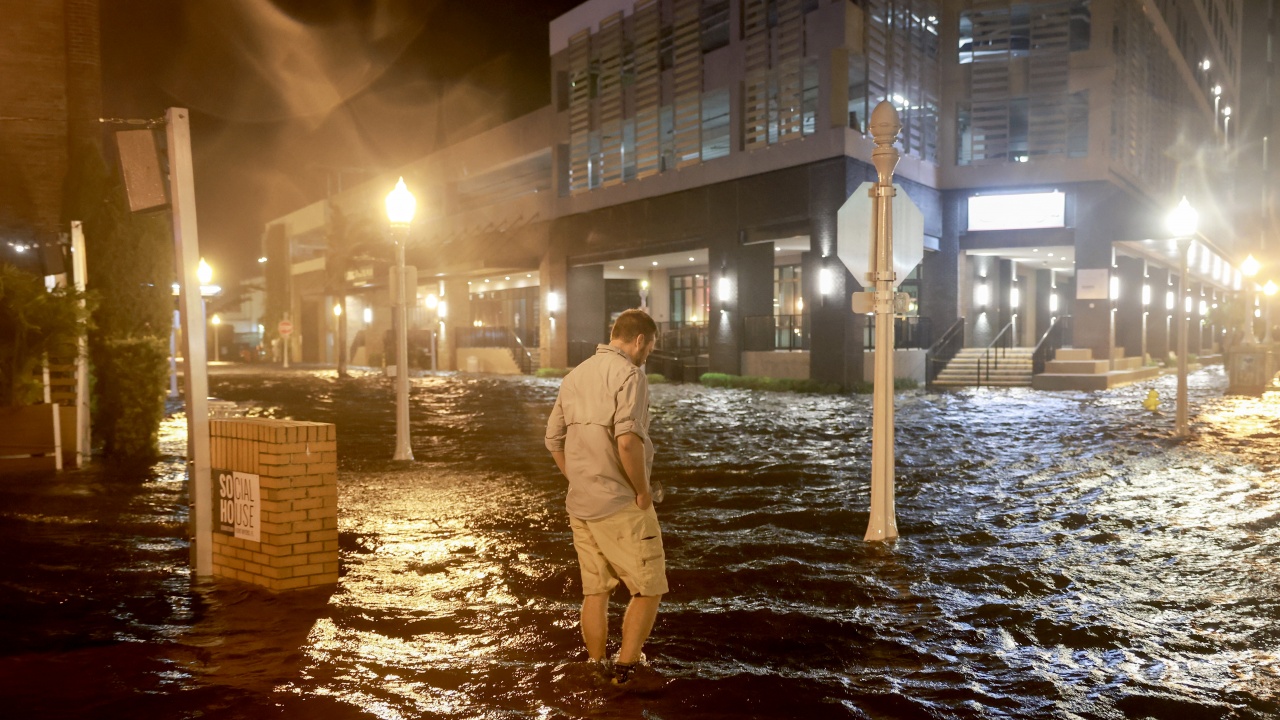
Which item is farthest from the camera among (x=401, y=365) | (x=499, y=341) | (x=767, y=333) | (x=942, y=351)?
(x=499, y=341)

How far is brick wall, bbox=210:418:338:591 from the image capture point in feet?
19.8

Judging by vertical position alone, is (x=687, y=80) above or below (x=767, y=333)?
above

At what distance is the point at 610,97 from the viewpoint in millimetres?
36594

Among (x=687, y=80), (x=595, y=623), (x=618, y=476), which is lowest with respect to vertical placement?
(x=595, y=623)

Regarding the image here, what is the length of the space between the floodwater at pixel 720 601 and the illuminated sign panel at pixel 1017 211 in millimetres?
22217

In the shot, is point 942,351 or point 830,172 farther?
point 942,351

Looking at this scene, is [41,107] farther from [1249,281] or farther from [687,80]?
[1249,281]

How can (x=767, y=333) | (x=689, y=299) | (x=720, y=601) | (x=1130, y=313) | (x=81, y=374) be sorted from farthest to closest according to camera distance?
(x=689, y=299) → (x=1130, y=313) → (x=767, y=333) → (x=81, y=374) → (x=720, y=601)

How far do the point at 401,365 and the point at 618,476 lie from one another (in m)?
9.06

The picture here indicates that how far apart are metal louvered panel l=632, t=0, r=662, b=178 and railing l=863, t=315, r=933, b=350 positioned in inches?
396

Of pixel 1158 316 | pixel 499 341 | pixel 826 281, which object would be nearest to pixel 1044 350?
pixel 826 281

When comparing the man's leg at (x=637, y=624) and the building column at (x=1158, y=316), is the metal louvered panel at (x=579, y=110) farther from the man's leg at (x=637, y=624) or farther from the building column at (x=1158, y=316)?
the man's leg at (x=637, y=624)

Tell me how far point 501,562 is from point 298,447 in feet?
5.87

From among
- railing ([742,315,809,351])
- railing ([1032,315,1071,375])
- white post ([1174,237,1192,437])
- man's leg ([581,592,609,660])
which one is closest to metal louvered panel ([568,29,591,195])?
railing ([742,315,809,351])
